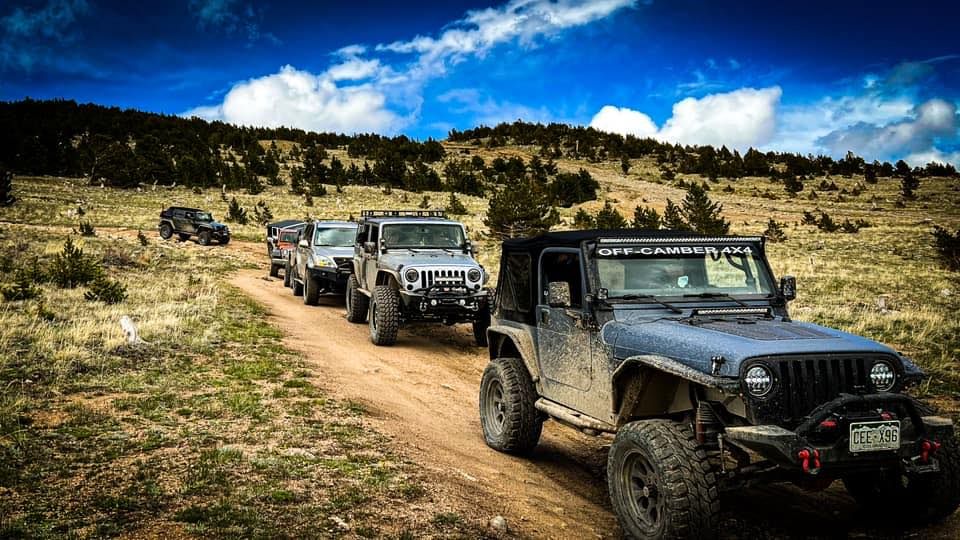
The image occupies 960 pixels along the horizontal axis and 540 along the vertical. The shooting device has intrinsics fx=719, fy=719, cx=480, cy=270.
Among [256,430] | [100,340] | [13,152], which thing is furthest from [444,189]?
[256,430]

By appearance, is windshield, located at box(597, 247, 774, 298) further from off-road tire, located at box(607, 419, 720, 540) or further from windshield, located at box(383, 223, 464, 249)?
windshield, located at box(383, 223, 464, 249)

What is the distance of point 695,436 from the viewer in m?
4.30

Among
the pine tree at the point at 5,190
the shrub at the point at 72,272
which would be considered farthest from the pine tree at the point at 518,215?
the pine tree at the point at 5,190

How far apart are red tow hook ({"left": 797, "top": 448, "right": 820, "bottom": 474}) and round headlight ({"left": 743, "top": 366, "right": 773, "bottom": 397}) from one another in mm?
372

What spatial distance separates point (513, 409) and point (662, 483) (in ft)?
7.47

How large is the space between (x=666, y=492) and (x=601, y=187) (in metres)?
45.5

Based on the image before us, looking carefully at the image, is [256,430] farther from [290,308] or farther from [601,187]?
[601,187]

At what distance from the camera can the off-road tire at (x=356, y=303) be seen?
1391cm

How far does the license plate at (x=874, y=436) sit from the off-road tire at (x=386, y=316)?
866 cm

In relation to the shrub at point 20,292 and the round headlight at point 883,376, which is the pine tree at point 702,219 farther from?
the round headlight at point 883,376

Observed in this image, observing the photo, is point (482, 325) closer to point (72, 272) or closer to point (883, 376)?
point (883, 376)

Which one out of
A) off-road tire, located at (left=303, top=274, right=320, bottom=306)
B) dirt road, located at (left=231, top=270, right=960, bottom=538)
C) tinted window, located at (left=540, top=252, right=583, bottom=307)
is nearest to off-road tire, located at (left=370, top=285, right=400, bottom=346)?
dirt road, located at (left=231, top=270, right=960, bottom=538)

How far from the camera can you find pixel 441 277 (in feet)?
38.4

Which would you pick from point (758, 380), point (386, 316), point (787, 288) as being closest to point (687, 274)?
point (787, 288)
